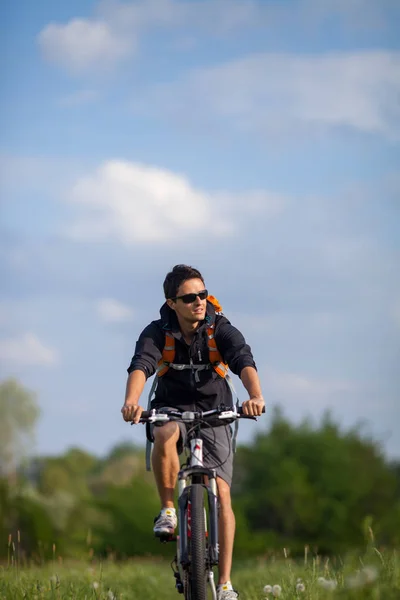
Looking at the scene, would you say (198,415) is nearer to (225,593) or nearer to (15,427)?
(225,593)

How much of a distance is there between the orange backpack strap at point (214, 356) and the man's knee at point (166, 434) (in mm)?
618

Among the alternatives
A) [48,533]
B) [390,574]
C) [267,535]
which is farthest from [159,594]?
[267,535]

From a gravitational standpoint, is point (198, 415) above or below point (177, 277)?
below

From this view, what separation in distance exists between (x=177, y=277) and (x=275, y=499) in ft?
190

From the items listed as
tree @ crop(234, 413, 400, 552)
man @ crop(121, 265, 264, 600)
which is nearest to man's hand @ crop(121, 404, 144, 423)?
man @ crop(121, 265, 264, 600)

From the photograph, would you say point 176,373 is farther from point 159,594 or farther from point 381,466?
point 381,466

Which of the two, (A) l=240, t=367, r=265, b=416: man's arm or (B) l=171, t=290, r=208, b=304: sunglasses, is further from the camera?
(B) l=171, t=290, r=208, b=304: sunglasses

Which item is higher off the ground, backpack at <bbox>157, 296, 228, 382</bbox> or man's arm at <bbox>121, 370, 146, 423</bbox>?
backpack at <bbox>157, 296, 228, 382</bbox>

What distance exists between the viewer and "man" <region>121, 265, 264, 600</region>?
6.45 metres

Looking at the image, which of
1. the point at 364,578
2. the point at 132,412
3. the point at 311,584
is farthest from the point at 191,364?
the point at 364,578

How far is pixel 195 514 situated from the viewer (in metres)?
5.85

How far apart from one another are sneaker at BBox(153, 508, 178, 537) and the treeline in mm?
48211

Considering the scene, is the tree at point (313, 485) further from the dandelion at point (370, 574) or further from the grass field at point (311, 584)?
the dandelion at point (370, 574)

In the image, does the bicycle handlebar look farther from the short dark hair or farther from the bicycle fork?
the short dark hair
